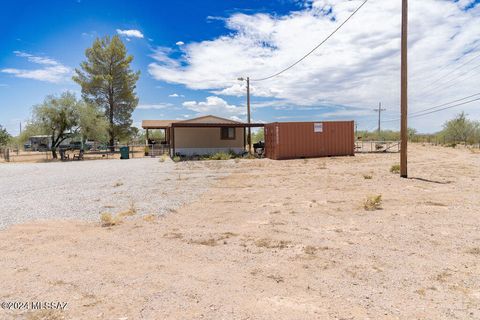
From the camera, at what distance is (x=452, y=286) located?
10.9 ft

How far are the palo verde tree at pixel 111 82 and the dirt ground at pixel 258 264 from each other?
3302 cm

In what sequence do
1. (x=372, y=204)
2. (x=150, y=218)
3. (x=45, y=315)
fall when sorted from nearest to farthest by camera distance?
(x=45, y=315)
(x=150, y=218)
(x=372, y=204)

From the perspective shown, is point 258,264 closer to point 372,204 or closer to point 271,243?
point 271,243

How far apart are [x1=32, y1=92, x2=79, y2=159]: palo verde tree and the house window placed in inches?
507

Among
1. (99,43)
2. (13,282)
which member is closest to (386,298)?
(13,282)

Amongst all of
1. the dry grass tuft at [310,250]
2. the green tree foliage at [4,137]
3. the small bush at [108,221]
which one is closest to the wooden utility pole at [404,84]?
the dry grass tuft at [310,250]

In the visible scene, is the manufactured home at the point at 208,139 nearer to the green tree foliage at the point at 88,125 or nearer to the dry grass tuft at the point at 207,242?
the green tree foliage at the point at 88,125

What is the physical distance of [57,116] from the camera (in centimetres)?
2603

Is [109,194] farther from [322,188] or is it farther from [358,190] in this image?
[358,190]

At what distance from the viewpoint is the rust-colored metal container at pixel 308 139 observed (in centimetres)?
2134

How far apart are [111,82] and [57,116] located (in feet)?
38.7

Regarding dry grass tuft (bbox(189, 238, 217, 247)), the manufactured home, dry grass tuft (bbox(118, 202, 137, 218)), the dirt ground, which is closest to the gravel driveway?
dry grass tuft (bbox(118, 202, 137, 218))

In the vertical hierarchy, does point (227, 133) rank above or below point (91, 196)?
above

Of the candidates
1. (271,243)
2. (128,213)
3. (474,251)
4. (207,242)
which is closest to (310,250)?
(271,243)
